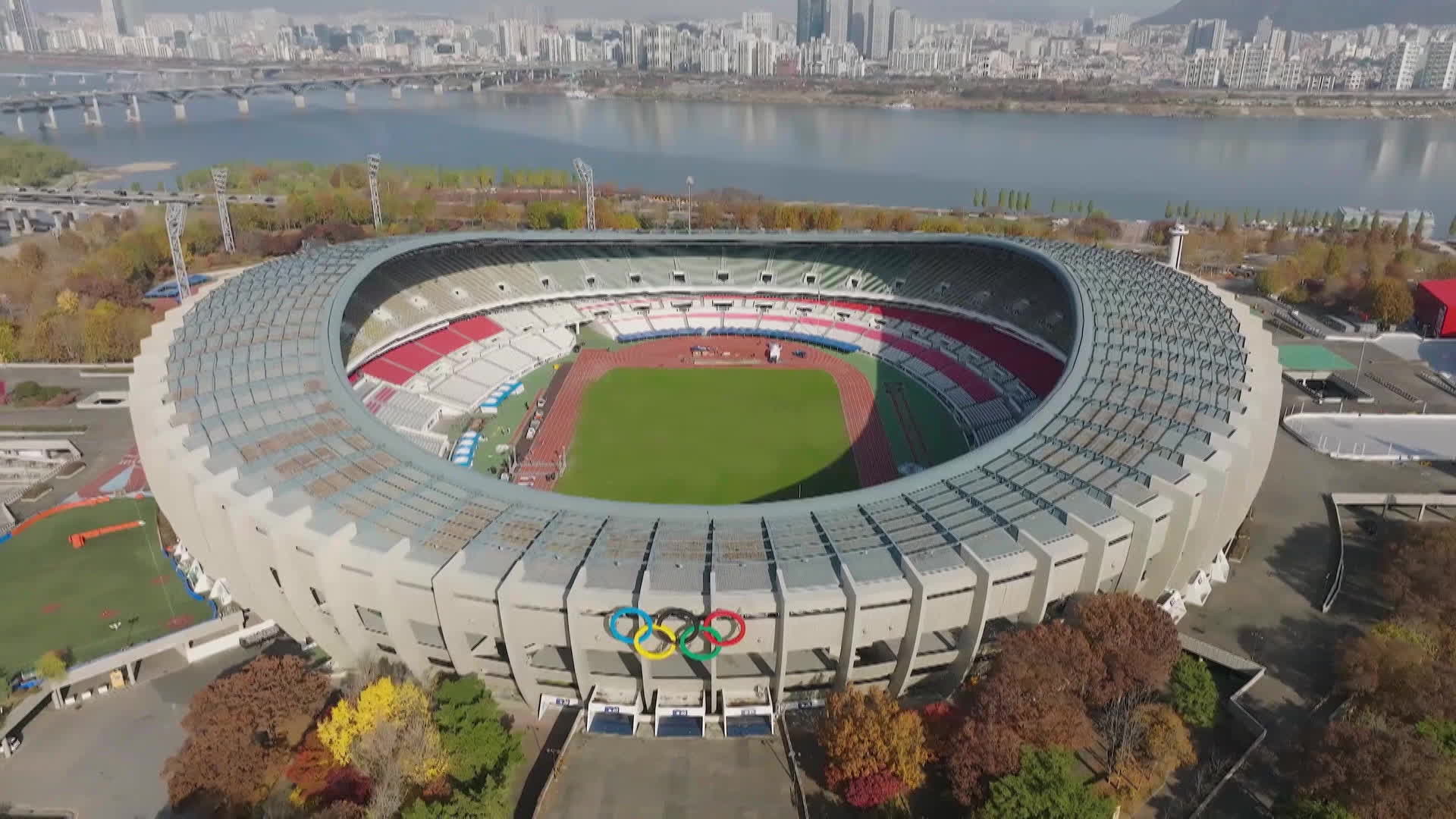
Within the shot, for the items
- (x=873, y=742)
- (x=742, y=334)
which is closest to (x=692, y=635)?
(x=873, y=742)

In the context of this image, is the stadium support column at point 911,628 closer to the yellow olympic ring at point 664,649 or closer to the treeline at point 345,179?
the yellow olympic ring at point 664,649

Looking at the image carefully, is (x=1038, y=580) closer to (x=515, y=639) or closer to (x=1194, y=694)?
(x=1194, y=694)

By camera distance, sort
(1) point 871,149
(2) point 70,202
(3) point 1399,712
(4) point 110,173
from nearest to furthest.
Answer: (3) point 1399,712 < (2) point 70,202 < (4) point 110,173 < (1) point 871,149

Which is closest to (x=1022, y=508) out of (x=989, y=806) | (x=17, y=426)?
(x=989, y=806)

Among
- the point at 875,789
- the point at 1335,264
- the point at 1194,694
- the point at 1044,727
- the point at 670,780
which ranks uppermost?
the point at 1335,264

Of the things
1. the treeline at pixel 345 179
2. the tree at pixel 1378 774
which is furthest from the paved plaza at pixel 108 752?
the treeline at pixel 345 179
